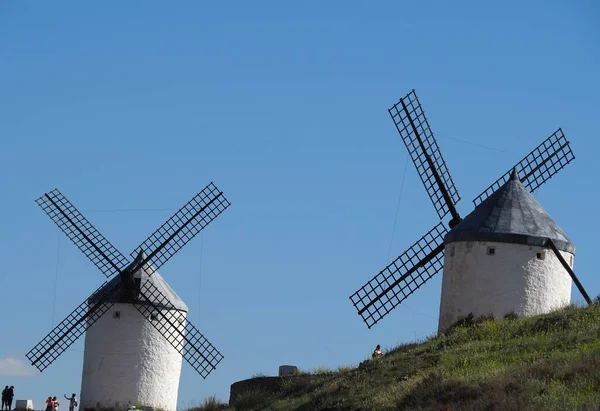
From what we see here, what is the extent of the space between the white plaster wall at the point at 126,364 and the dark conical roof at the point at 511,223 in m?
9.38

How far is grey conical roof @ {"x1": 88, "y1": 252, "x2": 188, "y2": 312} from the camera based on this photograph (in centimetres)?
3947

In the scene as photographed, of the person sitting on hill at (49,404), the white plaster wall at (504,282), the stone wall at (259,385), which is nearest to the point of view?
the white plaster wall at (504,282)

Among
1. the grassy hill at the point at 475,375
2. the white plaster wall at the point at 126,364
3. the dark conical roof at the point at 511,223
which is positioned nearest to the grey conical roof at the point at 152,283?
the white plaster wall at the point at 126,364

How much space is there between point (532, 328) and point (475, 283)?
2516 mm

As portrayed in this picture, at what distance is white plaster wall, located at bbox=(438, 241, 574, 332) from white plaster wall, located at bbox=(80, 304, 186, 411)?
9.24 metres

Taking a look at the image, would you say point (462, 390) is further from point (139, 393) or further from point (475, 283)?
point (139, 393)

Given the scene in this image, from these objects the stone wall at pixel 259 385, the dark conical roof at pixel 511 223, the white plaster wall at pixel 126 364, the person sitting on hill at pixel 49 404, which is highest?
the dark conical roof at pixel 511 223

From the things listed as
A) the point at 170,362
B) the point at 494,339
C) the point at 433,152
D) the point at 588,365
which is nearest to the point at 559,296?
the point at 494,339

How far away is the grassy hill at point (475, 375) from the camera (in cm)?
2444

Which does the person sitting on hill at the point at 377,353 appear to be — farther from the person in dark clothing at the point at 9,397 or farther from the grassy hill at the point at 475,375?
the person in dark clothing at the point at 9,397

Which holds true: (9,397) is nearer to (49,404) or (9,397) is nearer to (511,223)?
(49,404)

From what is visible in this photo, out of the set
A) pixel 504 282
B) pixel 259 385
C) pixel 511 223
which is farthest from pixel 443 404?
pixel 259 385

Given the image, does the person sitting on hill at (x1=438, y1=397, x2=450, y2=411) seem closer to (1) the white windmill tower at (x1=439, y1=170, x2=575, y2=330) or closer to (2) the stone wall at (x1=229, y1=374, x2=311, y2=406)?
(1) the white windmill tower at (x1=439, y1=170, x2=575, y2=330)

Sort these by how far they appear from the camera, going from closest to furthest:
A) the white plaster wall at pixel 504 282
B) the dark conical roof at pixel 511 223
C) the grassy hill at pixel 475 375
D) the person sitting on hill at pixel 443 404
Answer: the person sitting on hill at pixel 443 404 → the grassy hill at pixel 475 375 → the white plaster wall at pixel 504 282 → the dark conical roof at pixel 511 223
